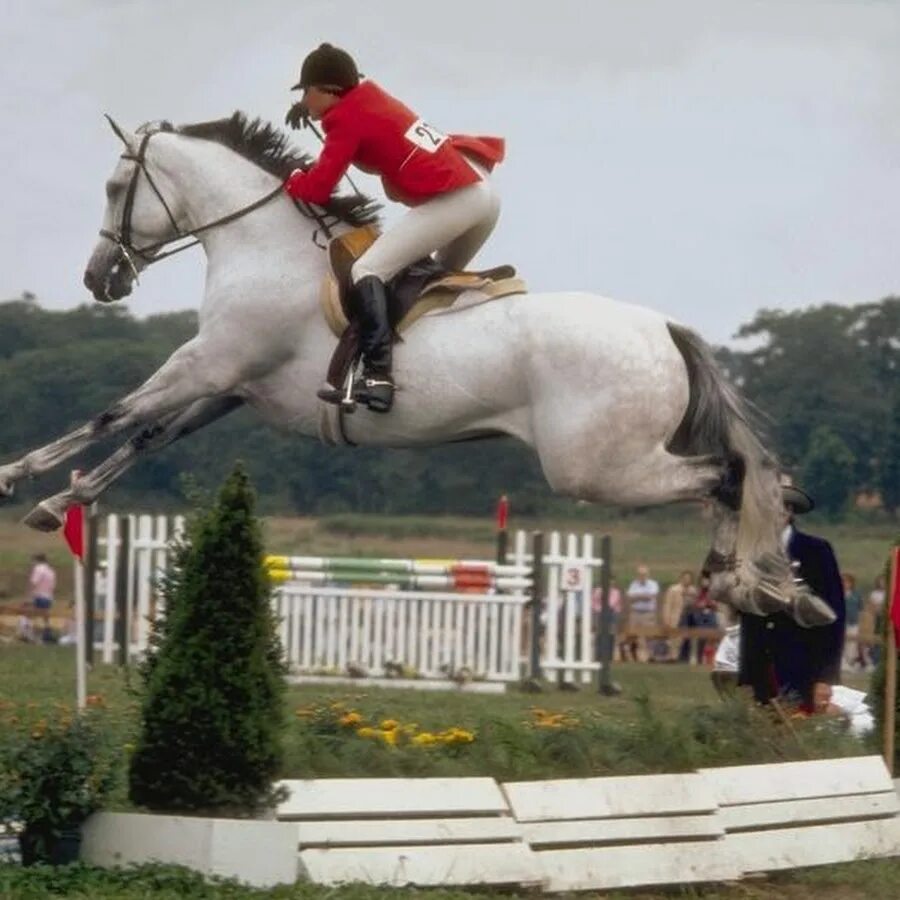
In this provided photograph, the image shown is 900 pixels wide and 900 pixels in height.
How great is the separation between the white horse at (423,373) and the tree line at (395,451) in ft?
16.2

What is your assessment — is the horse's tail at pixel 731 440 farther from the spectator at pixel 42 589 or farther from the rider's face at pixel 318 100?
the spectator at pixel 42 589

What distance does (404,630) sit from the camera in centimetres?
1958

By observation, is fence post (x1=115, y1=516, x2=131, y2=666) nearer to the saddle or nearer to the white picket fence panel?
the white picket fence panel

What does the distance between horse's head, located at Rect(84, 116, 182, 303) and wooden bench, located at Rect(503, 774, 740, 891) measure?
8.21ft

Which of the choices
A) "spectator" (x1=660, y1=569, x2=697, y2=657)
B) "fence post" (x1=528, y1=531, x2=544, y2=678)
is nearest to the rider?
"fence post" (x1=528, y1=531, x2=544, y2=678)

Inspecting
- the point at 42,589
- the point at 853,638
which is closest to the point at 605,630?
the point at 853,638

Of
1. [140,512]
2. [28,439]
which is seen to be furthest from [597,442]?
[140,512]

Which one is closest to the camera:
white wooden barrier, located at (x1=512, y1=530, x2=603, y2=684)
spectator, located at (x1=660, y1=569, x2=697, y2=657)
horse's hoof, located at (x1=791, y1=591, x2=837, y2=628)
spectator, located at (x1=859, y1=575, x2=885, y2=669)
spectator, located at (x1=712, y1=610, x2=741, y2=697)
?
horse's hoof, located at (x1=791, y1=591, x2=837, y2=628)

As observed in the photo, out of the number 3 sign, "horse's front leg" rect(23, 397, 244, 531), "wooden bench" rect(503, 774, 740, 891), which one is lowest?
"wooden bench" rect(503, 774, 740, 891)

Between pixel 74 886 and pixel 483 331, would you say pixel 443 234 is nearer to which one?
pixel 483 331

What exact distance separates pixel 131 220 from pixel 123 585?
1066 cm

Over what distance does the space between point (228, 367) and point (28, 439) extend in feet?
34.9

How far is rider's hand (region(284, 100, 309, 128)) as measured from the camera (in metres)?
8.97

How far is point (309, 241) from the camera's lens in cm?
898
